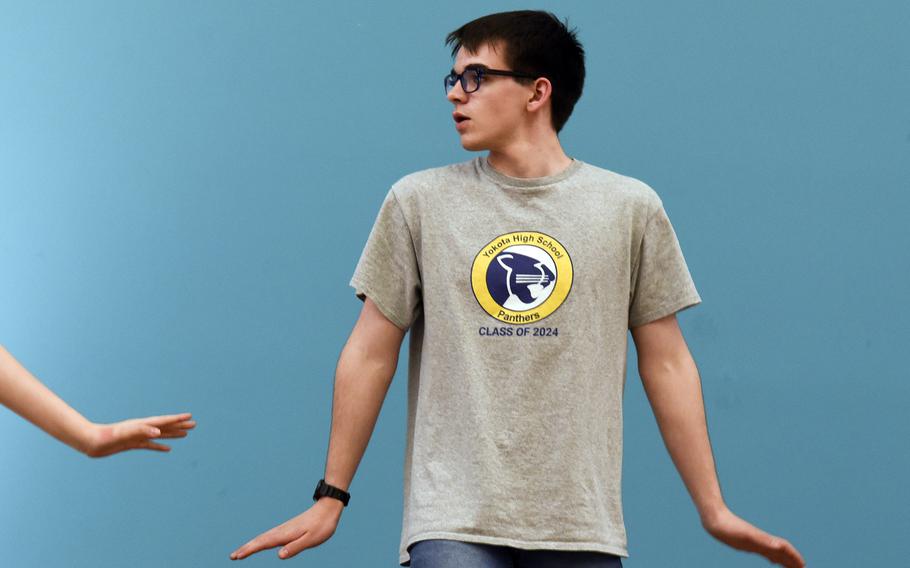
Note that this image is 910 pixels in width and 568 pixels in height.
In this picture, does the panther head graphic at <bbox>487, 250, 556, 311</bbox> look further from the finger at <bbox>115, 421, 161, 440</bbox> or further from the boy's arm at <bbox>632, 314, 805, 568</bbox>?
the finger at <bbox>115, 421, 161, 440</bbox>

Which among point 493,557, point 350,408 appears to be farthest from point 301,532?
point 493,557

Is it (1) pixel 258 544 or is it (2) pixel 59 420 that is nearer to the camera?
(2) pixel 59 420

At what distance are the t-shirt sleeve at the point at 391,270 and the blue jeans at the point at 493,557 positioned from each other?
382mm

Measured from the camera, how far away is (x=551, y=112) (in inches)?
114

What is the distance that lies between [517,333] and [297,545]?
482 millimetres

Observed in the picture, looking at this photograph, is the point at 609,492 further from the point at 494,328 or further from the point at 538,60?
the point at 538,60

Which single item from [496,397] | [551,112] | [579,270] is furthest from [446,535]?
[551,112]

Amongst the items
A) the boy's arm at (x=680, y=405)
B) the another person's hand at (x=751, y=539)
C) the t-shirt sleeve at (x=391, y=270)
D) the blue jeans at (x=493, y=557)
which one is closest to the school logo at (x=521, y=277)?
the t-shirt sleeve at (x=391, y=270)

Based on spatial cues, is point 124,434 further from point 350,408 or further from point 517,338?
point 517,338

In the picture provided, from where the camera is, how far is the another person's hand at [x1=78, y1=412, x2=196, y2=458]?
2455mm

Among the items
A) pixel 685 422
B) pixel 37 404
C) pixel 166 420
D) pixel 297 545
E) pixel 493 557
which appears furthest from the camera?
pixel 685 422

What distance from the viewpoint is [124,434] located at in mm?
2475

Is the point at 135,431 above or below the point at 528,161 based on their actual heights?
below

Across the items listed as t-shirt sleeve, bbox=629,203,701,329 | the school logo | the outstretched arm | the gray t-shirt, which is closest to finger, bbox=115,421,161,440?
the outstretched arm
